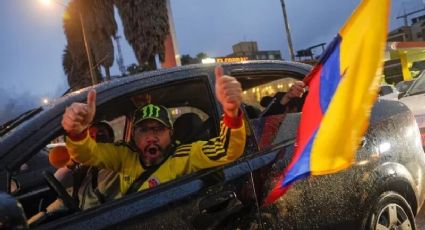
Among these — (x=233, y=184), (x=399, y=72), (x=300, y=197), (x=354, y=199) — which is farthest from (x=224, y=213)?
(x=399, y=72)

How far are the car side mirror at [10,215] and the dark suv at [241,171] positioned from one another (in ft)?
1.05

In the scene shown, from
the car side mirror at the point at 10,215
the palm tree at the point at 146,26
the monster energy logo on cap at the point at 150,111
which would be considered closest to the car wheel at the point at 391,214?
the monster energy logo on cap at the point at 150,111

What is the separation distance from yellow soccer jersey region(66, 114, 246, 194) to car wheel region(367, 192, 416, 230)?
1247 millimetres

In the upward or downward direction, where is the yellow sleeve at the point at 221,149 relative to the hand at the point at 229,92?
downward

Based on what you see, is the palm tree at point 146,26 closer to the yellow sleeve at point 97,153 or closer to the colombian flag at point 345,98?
the yellow sleeve at point 97,153

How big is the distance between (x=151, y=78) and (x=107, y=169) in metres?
0.59

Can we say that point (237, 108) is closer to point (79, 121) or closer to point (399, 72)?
point (79, 121)

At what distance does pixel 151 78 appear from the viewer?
292cm

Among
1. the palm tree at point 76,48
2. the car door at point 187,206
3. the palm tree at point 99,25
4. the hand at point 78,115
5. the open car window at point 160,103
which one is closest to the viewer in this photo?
the car door at point 187,206

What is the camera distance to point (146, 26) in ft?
64.2

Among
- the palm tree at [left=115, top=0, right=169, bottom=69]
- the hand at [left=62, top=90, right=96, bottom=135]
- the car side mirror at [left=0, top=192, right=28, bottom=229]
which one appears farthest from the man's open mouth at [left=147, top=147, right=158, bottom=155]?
the palm tree at [left=115, top=0, right=169, bottom=69]

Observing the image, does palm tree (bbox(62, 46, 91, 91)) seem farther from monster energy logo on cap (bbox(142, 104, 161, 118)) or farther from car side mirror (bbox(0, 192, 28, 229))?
car side mirror (bbox(0, 192, 28, 229))

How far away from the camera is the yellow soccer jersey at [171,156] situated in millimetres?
2732

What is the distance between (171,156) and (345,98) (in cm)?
102
